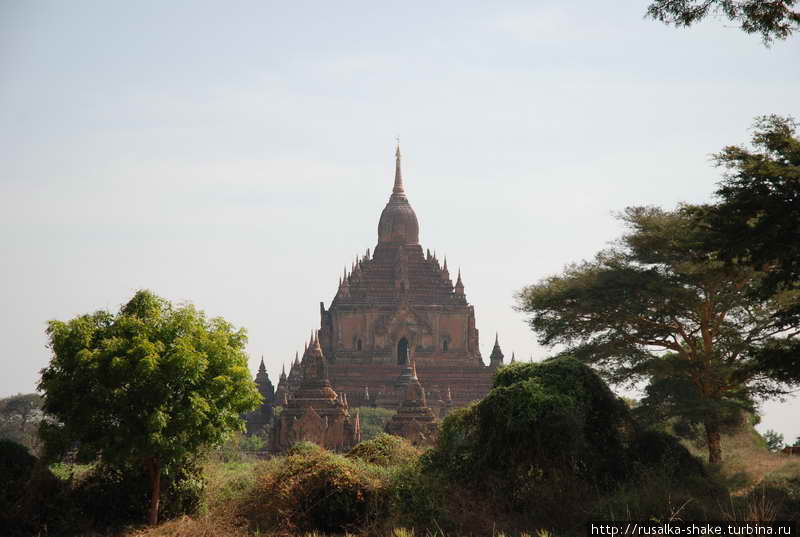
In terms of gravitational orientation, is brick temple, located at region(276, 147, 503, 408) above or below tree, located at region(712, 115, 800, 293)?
above

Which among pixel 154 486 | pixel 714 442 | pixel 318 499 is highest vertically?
pixel 714 442

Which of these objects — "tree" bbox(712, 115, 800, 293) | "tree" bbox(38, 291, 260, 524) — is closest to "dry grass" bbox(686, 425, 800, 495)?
Result: "tree" bbox(712, 115, 800, 293)

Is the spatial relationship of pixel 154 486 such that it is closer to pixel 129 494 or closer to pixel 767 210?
pixel 129 494

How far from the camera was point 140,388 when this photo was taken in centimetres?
2211

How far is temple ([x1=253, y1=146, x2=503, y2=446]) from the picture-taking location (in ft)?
244

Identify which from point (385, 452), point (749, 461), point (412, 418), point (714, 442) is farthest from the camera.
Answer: point (412, 418)

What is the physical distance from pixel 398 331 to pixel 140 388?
56.0 meters

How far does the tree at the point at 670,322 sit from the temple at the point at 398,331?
4098 cm

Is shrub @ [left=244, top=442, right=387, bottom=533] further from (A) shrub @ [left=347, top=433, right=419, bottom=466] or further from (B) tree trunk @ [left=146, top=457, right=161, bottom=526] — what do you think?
(A) shrub @ [left=347, top=433, right=419, bottom=466]

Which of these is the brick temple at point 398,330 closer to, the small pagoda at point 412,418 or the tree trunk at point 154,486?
the small pagoda at point 412,418

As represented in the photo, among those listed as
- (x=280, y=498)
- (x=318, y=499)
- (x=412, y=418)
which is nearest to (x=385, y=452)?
(x=318, y=499)

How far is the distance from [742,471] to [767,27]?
38.3 feet

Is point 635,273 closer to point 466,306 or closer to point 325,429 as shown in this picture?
point 325,429

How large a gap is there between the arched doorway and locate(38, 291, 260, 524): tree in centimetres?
5473
